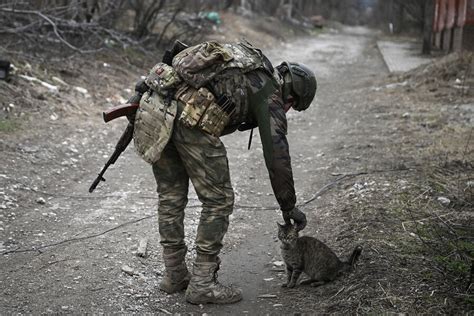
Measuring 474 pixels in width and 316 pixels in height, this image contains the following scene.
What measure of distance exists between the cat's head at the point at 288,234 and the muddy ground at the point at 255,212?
14.6 inches

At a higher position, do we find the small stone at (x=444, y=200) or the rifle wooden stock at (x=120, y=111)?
the rifle wooden stock at (x=120, y=111)

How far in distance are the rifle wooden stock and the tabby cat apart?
1.19m

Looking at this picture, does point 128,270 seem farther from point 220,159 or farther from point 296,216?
point 296,216

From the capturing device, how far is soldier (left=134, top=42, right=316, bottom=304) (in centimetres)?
343

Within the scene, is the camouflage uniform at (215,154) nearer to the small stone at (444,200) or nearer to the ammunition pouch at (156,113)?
the ammunition pouch at (156,113)

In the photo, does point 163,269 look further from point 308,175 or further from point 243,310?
point 308,175

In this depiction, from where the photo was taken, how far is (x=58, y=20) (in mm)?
10156

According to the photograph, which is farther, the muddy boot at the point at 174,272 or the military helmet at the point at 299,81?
the muddy boot at the point at 174,272

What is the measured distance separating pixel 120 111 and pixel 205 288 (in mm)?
1221

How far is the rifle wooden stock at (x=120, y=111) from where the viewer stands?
3.60 metres

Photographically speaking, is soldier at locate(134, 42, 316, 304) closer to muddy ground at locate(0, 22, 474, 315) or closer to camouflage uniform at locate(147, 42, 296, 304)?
camouflage uniform at locate(147, 42, 296, 304)

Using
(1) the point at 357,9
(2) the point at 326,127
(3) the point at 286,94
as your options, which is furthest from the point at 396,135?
(1) the point at 357,9

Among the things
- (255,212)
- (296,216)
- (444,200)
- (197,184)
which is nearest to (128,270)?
(197,184)

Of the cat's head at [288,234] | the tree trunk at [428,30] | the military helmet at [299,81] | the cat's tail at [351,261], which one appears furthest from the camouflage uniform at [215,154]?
the tree trunk at [428,30]
